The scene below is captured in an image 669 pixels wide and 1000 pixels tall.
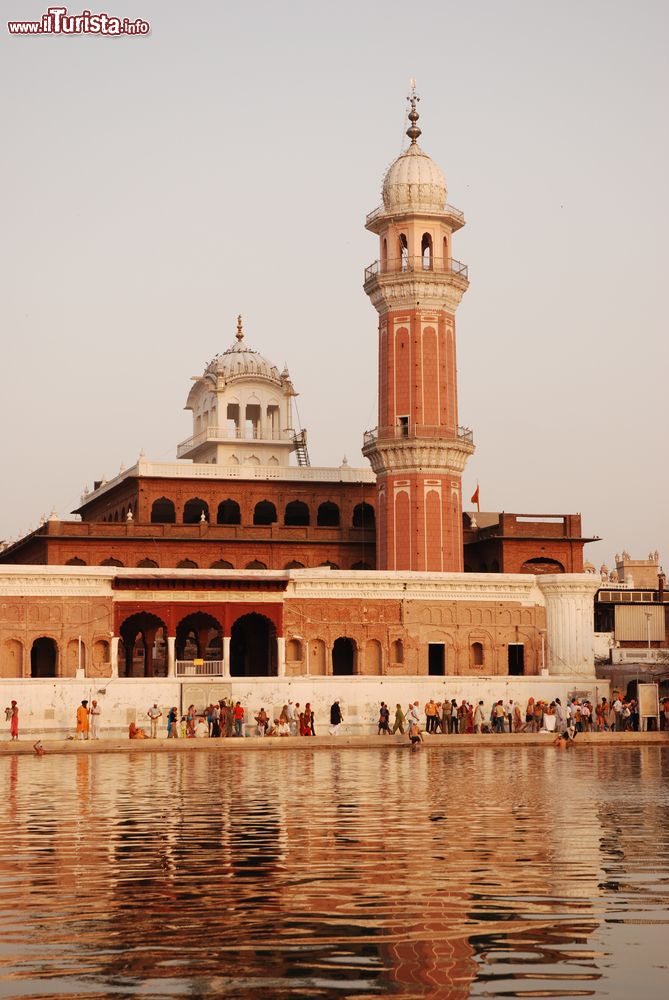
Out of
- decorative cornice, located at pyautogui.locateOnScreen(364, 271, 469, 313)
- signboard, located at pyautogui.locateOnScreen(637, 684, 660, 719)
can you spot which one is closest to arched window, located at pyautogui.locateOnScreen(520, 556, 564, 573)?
decorative cornice, located at pyautogui.locateOnScreen(364, 271, 469, 313)

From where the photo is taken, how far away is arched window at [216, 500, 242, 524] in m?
62.4

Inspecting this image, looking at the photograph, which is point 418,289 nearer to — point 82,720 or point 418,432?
point 418,432

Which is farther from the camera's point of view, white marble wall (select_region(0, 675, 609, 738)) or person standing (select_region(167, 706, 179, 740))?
white marble wall (select_region(0, 675, 609, 738))

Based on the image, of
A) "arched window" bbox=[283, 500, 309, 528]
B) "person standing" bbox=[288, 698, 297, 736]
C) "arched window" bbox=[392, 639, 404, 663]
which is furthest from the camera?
"arched window" bbox=[283, 500, 309, 528]

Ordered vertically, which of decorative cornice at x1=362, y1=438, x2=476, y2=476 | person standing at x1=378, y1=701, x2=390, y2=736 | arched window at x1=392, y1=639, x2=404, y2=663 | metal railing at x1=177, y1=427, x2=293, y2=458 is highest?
metal railing at x1=177, y1=427, x2=293, y2=458

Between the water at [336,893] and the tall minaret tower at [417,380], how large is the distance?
106 feet

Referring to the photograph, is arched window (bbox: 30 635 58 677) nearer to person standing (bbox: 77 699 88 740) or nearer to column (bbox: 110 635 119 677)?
column (bbox: 110 635 119 677)

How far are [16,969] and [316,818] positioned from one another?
893 centimetres

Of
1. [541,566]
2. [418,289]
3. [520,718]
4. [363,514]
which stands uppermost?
[418,289]

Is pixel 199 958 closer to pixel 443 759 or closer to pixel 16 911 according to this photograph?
pixel 16 911

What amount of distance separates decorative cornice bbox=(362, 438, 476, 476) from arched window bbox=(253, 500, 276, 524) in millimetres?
9086

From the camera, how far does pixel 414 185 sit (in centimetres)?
5634

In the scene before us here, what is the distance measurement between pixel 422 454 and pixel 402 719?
1345cm

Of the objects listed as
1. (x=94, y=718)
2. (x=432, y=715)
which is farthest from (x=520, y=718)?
(x=94, y=718)
